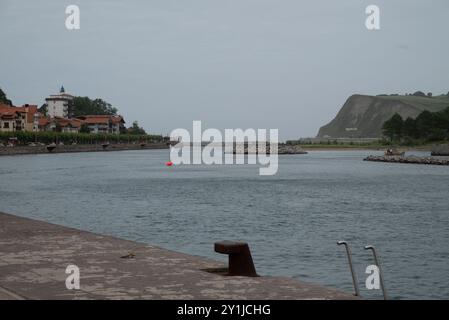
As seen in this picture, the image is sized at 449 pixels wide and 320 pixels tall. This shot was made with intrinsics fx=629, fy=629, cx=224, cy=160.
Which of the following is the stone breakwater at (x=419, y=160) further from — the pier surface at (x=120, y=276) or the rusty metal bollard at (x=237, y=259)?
the rusty metal bollard at (x=237, y=259)

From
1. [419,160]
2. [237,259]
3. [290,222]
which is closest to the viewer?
[237,259]

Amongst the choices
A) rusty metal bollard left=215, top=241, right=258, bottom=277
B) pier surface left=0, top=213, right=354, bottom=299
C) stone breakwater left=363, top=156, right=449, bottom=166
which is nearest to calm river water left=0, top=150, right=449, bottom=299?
rusty metal bollard left=215, top=241, right=258, bottom=277

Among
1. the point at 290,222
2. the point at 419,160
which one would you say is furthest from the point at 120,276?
the point at 419,160

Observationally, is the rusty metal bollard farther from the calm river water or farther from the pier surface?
the calm river water

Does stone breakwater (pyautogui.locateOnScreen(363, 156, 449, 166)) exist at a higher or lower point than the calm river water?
lower

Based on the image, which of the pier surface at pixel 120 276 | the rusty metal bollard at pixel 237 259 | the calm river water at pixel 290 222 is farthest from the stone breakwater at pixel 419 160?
the rusty metal bollard at pixel 237 259

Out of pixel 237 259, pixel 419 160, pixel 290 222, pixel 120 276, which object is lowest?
pixel 419 160

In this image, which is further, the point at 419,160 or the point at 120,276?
the point at 419,160

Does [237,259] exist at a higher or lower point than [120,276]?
higher

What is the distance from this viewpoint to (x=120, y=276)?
12.7m

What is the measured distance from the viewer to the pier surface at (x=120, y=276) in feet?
36.4

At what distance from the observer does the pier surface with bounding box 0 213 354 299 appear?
36.4ft

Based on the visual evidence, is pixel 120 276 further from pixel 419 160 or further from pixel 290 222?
pixel 419 160

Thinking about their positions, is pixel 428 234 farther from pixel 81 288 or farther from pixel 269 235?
pixel 81 288
